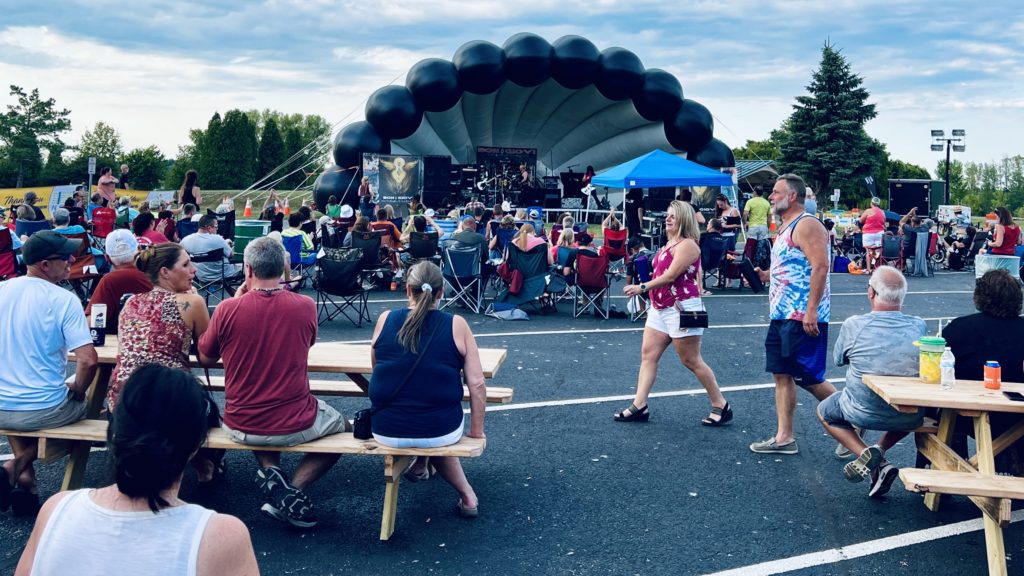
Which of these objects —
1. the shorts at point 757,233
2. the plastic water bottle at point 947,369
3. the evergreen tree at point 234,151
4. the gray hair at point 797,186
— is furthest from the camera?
the evergreen tree at point 234,151

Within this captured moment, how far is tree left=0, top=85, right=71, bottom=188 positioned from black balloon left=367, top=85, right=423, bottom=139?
3103 centimetres

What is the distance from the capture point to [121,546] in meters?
1.69

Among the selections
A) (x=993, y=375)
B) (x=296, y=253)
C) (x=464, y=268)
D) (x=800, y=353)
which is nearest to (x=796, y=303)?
(x=800, y=353)

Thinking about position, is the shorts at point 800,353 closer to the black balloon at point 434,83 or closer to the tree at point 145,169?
the black balloon at point 434,83

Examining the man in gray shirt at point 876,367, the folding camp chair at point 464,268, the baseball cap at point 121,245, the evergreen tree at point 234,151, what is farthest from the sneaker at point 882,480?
the evergreen tree at point 234,151

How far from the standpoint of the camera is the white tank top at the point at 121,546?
1682mm

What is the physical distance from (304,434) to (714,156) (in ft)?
65.5

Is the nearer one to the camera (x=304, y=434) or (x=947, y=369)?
(x=947, y=369)

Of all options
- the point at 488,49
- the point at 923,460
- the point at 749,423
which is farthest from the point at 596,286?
the point at 488,49

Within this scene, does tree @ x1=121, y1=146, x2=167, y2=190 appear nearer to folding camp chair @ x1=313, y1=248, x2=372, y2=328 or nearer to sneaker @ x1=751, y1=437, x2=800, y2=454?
folding camp chair @ x1=313, y1=248, x2=372, y2=328

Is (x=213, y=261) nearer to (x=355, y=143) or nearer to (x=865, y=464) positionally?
(x=865, y=464)

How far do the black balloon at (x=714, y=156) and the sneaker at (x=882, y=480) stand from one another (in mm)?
18741

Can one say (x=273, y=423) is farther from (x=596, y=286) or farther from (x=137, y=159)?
(x=137, y=159)

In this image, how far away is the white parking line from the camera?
137 inches
